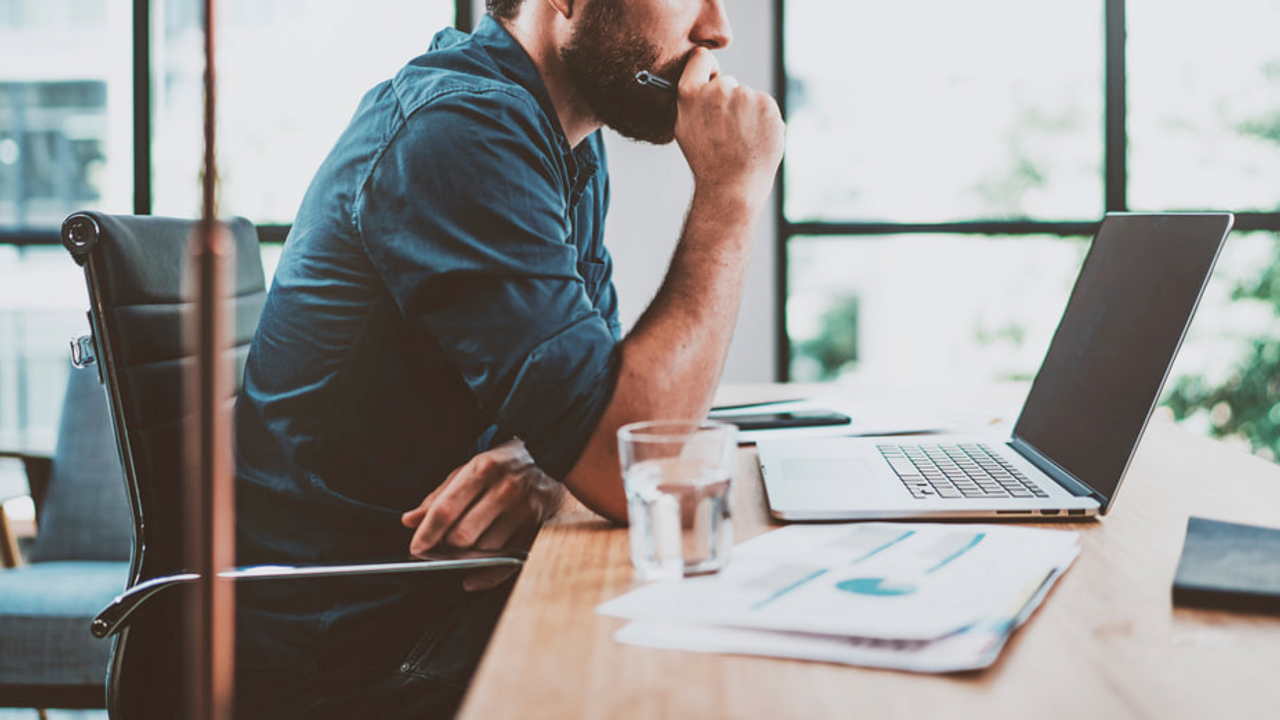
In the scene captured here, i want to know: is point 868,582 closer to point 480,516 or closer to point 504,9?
point 480,516

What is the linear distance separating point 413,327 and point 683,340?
10.8 inches

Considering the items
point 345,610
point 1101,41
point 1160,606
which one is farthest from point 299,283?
point 1101,41

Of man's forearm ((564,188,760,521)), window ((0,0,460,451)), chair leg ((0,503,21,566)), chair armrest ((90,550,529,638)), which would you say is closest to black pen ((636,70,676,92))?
man's forearm ((564,188,760,521))

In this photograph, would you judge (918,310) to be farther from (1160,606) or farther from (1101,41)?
(1160,606)

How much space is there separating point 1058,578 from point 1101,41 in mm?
2788

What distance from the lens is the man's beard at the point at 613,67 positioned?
1.32 m

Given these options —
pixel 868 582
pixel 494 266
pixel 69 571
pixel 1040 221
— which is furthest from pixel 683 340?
pixel 1040 221

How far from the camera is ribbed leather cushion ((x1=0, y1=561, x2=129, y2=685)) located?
1.85m

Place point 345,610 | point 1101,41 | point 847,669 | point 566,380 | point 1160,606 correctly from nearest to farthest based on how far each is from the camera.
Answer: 1. point 847,669
2. point 1160,606
3. point 566,380
4. point 345,610
5. point 1101,41

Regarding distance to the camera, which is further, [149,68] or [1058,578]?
[149,68]

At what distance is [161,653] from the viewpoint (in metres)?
1.10

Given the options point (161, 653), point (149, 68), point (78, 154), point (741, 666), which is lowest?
point (161, 653)

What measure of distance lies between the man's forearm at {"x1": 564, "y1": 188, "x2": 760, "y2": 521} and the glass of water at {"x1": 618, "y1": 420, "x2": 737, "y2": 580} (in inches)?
6.6

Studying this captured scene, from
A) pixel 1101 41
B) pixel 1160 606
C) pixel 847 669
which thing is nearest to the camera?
pixel 847 669
